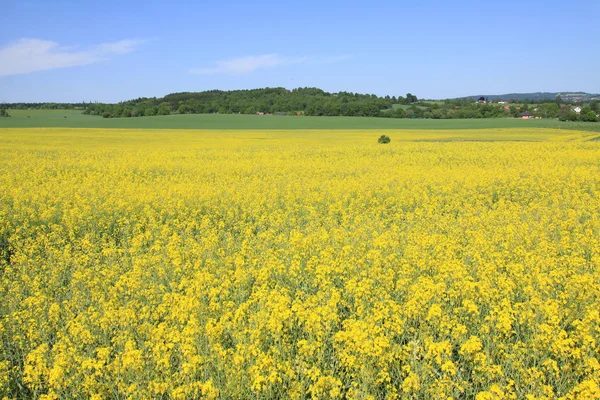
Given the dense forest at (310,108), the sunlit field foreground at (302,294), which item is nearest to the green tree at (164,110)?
the dense forest at (310,108)

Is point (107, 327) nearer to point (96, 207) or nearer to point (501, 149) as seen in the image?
point (96, 207)

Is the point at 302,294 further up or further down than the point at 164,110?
further down

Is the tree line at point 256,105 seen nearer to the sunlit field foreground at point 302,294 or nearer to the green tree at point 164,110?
the green tree at point 164,110

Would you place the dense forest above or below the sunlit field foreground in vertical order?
above

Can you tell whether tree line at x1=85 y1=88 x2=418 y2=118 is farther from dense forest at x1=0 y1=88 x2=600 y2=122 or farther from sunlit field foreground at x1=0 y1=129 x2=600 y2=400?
sunlit field foreground at x1=0 y1=129 x2=600 y2=400

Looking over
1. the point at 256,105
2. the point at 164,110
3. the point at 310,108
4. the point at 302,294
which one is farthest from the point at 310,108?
the point at 302,294

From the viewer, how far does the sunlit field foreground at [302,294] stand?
4.16 meters

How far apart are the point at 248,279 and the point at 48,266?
3.61 m

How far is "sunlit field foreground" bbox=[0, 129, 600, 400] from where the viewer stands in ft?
13.7

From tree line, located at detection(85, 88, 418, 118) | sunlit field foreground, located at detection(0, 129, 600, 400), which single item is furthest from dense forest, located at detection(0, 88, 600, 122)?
sunlit field foreground, located at detection(0, 129, 600, 400)

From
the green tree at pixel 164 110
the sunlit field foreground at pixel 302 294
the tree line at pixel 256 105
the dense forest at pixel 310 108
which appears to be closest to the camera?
the sunlit field foreground at pixel 302 294

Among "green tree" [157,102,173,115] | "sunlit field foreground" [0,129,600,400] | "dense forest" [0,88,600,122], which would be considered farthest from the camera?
"green tree" [157,102,173,115]

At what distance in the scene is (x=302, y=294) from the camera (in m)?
6.07

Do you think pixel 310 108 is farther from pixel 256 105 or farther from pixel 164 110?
pixel 164 110
